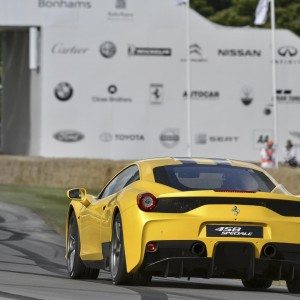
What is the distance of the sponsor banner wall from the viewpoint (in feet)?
131

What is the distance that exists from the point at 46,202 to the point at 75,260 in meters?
13.8

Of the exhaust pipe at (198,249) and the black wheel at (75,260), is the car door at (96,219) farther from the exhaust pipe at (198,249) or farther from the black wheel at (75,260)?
the exhaust pipe at (198,249)

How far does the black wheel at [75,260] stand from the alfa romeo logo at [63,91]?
2813 cm

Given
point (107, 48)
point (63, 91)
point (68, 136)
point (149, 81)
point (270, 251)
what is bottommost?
point (270, 251)

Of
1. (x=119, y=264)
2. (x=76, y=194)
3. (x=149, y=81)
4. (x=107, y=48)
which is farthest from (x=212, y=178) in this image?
(x=149, y=81)

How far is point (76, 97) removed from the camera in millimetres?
40250

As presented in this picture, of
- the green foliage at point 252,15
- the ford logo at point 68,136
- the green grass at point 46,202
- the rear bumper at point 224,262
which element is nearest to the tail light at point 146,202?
the rear bumper at point 224,262

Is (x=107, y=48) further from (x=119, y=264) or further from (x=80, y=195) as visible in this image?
(x=119, y=264)

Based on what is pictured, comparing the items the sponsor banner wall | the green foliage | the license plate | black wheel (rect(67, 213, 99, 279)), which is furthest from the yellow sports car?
the green foliage

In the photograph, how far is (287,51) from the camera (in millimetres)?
41688

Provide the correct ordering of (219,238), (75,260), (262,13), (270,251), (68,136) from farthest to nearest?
(68,136) → (262,13) → (75,260) → (270,251) → (219,238)

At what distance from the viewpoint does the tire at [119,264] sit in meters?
10.0

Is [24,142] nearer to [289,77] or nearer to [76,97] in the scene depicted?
[76,97]

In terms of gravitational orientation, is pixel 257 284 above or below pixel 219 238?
below
